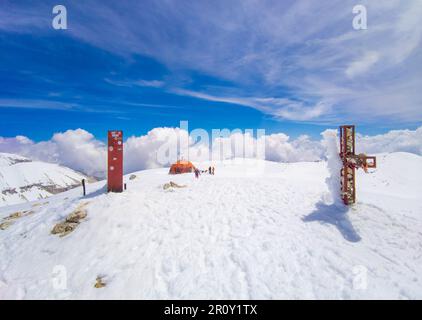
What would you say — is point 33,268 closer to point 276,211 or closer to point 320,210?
point 276,211

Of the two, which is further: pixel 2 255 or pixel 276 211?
pixel 276 211

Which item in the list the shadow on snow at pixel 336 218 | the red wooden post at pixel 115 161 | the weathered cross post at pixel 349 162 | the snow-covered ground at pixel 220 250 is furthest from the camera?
the red wooden post at pixel 115 161

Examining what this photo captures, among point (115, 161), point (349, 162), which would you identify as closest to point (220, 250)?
point (349, 162)

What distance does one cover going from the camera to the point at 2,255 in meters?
14.9

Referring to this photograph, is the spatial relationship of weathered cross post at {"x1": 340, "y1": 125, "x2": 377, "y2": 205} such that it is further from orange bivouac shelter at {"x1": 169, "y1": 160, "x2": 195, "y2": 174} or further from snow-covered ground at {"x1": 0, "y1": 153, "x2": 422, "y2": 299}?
orange bivouac shelter at {"x1": 169, "y1": 160, "x2": 195, "y2": 174}

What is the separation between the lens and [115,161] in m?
20.2

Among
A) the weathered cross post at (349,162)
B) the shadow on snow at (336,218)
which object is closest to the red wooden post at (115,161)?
the shadow on snow at (336,218)

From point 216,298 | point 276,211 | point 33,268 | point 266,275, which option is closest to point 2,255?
point 33,268

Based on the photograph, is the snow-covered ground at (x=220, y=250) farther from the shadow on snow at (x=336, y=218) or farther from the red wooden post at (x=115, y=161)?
the red wooden post at (x=115, y=161)

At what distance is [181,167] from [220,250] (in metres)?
29.5

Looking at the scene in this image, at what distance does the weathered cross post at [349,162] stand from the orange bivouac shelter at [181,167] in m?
28.6

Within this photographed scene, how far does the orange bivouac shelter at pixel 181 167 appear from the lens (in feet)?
135
